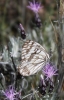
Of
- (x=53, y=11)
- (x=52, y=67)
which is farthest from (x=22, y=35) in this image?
(x=53, y=11)

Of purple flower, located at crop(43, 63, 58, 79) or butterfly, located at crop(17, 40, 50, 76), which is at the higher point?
butterfly, located at crop(17, 40, 50, 76)

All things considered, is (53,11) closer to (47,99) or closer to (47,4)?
(47,4)

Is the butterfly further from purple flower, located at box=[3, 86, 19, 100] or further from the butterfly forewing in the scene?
purple flower, located at box=[3, 86, 19, 100]

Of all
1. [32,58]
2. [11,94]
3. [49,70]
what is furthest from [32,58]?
[11,94]

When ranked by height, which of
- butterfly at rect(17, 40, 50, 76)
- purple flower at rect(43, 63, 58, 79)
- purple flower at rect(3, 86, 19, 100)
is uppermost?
butterfly at rect(17, 40, 50, 76)

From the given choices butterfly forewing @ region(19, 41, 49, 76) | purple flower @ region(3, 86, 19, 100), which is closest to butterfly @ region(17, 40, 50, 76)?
butterfly forewing @ region(19, 41, 49, 76)

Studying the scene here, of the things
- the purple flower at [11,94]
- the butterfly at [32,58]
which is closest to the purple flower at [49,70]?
the butterfly at [32,58]
